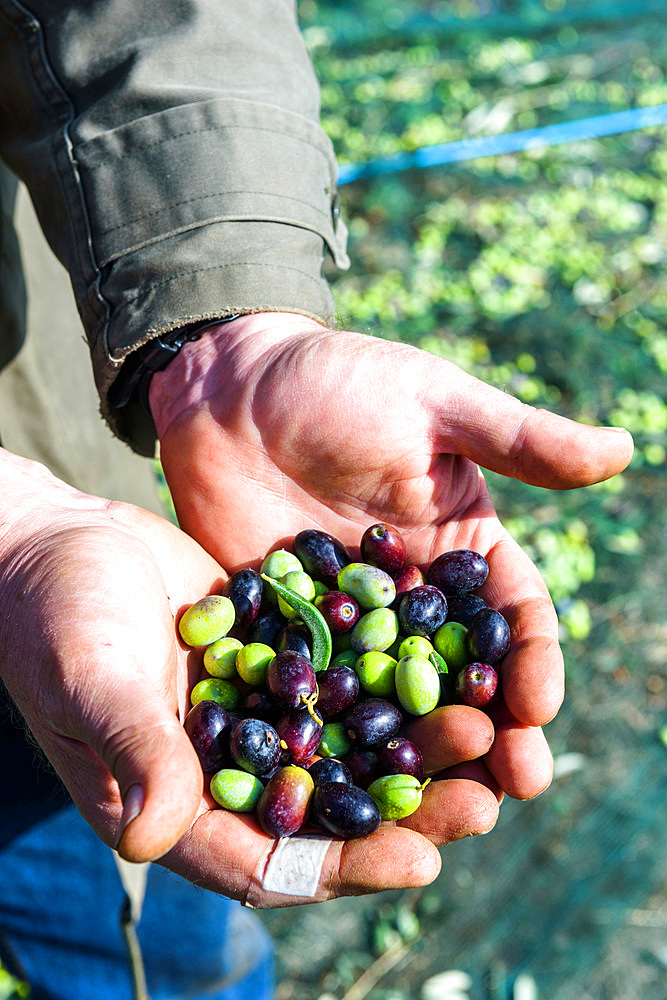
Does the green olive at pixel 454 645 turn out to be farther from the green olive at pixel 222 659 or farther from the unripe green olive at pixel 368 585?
the green olive at pixel 222 659

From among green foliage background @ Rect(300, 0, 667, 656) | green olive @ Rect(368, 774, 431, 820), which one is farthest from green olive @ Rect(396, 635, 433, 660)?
green foliage background @ Rect(300, 0, 667, 656)

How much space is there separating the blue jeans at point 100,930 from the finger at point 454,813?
1343 mm

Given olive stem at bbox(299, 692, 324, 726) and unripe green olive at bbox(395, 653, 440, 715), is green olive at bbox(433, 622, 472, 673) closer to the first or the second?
unripe green olive at bbox(395, 653, 440, 715)

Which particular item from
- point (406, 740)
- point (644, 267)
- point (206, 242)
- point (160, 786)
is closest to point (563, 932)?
point (406, 740)

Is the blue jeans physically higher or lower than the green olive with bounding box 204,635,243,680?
lower

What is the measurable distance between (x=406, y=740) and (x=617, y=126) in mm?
7505

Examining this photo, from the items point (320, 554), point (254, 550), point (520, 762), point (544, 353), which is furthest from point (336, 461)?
point (544, 353)

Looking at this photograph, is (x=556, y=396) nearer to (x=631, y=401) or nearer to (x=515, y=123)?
(x=631, y=401)

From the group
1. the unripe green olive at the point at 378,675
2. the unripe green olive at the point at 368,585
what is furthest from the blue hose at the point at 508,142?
the unripe green olive at the point at 378,675

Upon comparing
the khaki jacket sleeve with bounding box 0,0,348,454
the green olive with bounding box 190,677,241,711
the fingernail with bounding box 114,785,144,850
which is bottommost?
the green olive with bounding box 190,677,241,711

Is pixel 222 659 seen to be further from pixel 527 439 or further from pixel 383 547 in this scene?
pixel 527 439

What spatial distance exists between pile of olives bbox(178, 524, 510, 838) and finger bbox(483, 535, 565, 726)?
0.05m

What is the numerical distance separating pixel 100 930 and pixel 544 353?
4.28 m

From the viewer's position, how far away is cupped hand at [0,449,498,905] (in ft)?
4.47
